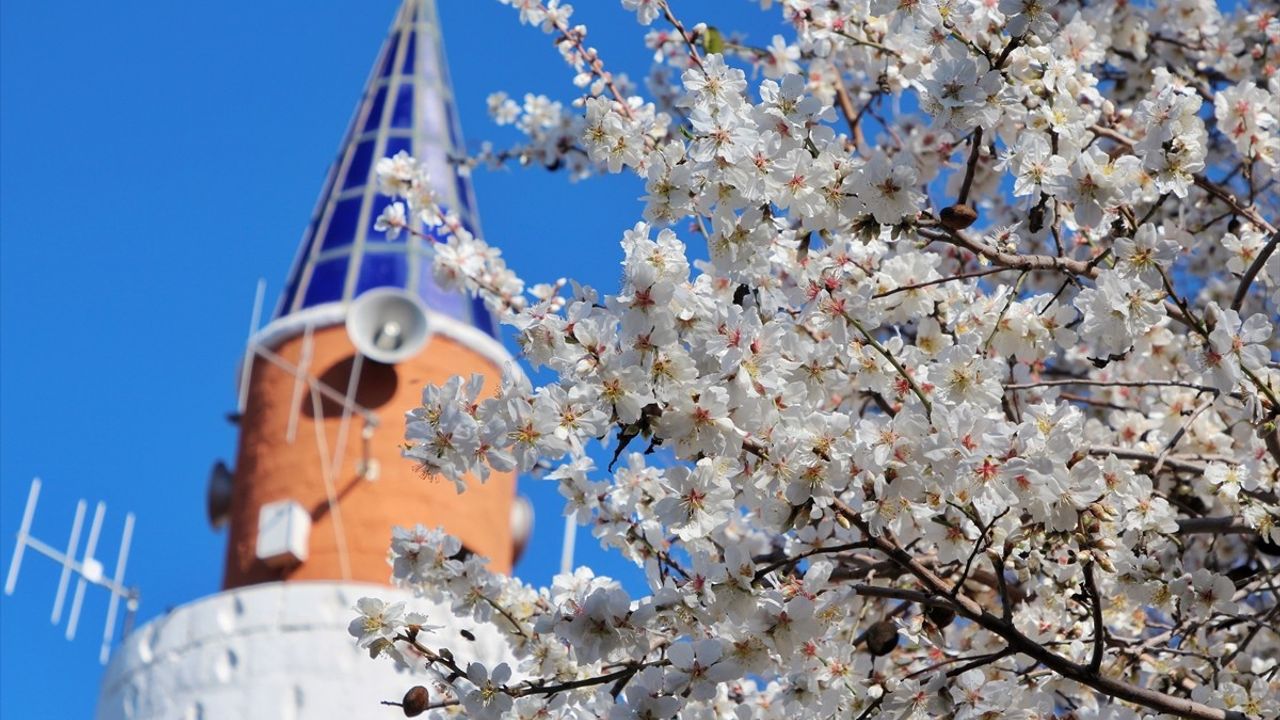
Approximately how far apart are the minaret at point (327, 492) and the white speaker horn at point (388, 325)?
0.04 meters

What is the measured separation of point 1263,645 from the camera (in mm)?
4875

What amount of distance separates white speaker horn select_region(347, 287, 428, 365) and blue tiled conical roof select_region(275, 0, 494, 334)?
38 centimetres

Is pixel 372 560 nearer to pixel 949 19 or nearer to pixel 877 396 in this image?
pixel 877 396

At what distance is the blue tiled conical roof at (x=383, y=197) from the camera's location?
14.7 metres

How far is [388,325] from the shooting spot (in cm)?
1368

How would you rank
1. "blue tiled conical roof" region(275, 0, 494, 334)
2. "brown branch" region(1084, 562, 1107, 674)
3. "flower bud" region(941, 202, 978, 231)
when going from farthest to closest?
"blue tiled conical roof" region(275, 0, 494, 334) → "flower bud" region(941, 202, 978, 231) → "brown branch" region(1084, 562, 1107, 674)

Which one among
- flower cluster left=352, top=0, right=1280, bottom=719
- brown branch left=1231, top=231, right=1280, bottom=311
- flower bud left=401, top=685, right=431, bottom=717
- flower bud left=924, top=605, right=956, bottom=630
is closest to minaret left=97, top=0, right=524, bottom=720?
flower cluster left=352, top=0, right=1280, bottom=719

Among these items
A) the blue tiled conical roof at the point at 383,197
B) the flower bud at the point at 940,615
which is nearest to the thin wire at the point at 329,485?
the blue tiled conical roof at the point at 383,197

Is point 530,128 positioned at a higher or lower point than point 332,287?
lower

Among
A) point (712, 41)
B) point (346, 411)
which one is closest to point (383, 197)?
point (346, 411)

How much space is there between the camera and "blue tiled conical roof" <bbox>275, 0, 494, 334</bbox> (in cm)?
1470

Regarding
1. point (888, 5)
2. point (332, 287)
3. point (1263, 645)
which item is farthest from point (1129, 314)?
point (332, 287)

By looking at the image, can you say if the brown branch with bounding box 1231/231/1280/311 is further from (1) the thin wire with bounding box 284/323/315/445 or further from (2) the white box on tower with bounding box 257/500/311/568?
(1) the thin wire with bounding box 284/323/315/445

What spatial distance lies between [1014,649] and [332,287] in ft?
40.8
